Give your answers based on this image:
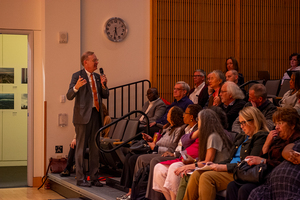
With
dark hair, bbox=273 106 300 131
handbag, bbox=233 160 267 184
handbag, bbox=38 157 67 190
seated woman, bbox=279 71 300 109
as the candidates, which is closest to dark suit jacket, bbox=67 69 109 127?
handbag, bbox=38 157 67 190

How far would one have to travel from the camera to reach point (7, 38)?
9.56m

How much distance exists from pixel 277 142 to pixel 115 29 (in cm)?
489

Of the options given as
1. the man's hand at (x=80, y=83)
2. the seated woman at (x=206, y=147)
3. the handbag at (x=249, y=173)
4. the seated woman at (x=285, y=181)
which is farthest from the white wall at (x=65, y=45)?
the seated woman at (x=285, y=181)

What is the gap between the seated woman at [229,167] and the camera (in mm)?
3564

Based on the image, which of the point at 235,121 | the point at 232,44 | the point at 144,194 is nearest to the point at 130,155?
the point at 144,194

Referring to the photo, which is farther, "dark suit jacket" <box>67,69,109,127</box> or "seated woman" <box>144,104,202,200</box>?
"dark suit jacket" <box>67,69,109,127</box>

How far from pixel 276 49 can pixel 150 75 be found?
2580mm

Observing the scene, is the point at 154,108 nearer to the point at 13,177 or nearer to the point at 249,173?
the point at 13,177

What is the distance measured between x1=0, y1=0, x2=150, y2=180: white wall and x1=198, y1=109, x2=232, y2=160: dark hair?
12.0 ft

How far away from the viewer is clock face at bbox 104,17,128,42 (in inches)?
301

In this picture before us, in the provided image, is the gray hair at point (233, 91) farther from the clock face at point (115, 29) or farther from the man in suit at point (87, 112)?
the clock face at point (115, 29)

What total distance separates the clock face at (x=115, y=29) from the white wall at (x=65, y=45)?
0.08 meters

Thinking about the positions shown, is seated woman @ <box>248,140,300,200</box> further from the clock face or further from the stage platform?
the clock face

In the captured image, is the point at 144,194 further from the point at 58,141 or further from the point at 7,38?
the point at 7,38
